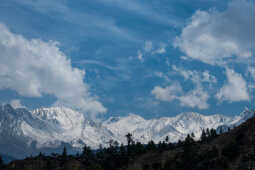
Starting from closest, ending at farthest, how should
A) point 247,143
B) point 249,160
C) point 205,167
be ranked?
point 249,160
point 205,167
point 247,143

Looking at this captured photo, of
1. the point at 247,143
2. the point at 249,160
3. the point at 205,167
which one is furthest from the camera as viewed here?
the point at 247,143

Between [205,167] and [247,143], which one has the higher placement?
[247,143]

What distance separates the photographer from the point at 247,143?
18838 centimetres

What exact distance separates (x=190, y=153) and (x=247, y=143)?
28940 mm

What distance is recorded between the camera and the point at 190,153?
194750 mm

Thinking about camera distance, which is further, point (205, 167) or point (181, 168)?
point (181, 168)

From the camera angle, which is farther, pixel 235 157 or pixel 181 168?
pixel 181 168

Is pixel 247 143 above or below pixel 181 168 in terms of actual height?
above

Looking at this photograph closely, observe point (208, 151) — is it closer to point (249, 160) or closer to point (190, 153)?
point (190, 153)

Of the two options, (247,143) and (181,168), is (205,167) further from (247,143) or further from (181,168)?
(247,143)

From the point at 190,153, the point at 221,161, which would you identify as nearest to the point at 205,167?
the point at 221,161

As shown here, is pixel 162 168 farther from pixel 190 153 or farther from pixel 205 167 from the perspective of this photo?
pixel 205 167

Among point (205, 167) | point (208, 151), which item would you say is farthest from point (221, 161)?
point (208, 151)

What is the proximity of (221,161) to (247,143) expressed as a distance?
25921 millimetres
